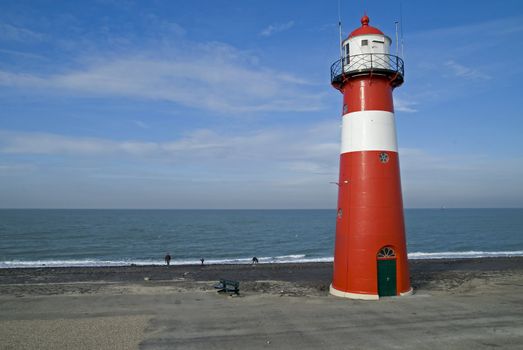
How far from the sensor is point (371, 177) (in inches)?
541

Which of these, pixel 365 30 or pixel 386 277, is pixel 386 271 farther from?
pixel 365 30

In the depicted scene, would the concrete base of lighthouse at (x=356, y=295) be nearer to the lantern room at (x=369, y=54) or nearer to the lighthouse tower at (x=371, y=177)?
the lighthouse tower at (x=371, y=177)

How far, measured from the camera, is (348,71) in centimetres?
1397

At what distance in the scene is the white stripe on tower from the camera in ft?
45.0

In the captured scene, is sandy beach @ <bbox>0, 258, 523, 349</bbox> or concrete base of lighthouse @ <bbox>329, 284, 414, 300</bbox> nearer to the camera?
sandy beach @ <bbox>0, 258, 523, 349</bbox>

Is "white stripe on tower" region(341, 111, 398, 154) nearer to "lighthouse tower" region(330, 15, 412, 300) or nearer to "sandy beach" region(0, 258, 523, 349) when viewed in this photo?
"lighthouse tower" region(330, 15, 412, 300)

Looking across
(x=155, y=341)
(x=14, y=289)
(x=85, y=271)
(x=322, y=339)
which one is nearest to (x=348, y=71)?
(x=322, y=339)

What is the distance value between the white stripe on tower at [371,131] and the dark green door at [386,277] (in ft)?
12.9

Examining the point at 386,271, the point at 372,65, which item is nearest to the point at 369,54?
the point at 372,65

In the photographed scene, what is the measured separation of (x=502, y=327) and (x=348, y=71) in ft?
29.6

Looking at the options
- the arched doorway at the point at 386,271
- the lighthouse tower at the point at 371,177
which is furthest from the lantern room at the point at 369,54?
the arched doorway at the point at 386,271

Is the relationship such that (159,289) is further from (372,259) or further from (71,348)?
(372,259)

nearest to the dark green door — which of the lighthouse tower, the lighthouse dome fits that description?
the lighthouse tower

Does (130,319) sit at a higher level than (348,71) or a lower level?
lower
